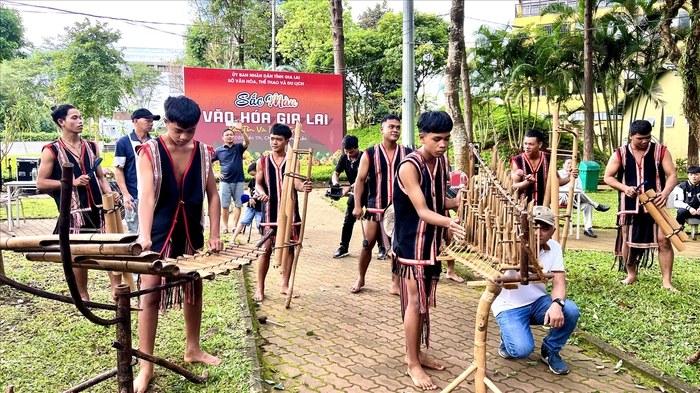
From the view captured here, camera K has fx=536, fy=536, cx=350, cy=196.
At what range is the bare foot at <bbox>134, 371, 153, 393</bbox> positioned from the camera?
3.69m

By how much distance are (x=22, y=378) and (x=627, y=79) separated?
86.3 ft

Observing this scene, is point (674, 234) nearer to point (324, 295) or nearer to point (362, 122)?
point (324, 295)

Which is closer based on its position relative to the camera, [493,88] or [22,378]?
[22,378]

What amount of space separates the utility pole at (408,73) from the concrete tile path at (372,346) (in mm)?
4284

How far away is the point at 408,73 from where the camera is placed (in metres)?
10.4

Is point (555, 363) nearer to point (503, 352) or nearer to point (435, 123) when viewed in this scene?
point (503, 352)

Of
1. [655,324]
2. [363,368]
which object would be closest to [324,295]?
[363,368]

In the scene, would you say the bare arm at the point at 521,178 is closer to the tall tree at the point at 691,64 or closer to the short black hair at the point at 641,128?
the short black hair at the point at 641,128

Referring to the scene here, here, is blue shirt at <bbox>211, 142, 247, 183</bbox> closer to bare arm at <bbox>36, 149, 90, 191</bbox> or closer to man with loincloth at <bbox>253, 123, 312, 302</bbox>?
man with loincloth at <bbox>253, 123, 312, 302</bbox>

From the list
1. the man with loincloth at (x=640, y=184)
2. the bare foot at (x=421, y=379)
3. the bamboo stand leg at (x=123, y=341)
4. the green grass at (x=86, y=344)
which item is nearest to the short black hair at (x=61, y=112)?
the green grass at (x=86, y=344)

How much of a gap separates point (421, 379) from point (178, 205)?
2.17m

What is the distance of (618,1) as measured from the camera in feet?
68.3

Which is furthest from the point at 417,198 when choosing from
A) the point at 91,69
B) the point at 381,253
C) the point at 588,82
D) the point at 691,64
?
the point at 91,69

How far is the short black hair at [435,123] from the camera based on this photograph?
3.77 meters
